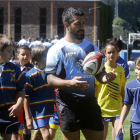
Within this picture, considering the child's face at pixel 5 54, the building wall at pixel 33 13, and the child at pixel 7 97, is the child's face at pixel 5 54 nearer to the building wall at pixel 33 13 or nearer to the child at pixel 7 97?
the child at pixel 7 97

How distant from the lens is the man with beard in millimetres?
3578

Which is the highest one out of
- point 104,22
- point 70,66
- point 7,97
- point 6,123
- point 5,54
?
point 104,22

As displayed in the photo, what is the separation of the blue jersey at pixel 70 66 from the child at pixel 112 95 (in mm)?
1651

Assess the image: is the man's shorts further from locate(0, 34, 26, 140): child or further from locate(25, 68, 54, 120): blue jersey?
locate(25, 68, 54, 120): blue jersey

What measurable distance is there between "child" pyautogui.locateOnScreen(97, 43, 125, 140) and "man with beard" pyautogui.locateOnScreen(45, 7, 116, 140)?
153cm

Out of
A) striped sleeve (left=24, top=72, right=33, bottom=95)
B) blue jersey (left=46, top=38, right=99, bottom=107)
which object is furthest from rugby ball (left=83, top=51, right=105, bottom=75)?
striped sleeve (left=24, top=72, right=33, bottom=95)

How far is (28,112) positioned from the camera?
4.59m

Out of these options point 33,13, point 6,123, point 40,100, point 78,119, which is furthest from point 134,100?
point 33,13

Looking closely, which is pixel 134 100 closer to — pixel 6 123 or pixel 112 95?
pixel 112 95

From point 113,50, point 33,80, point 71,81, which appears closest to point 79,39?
point 71,81

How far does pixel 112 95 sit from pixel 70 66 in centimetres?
192

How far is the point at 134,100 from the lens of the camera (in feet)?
13.1

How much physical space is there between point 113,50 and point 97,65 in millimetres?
1849

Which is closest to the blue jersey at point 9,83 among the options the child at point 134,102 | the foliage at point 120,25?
the child at point 134,102
